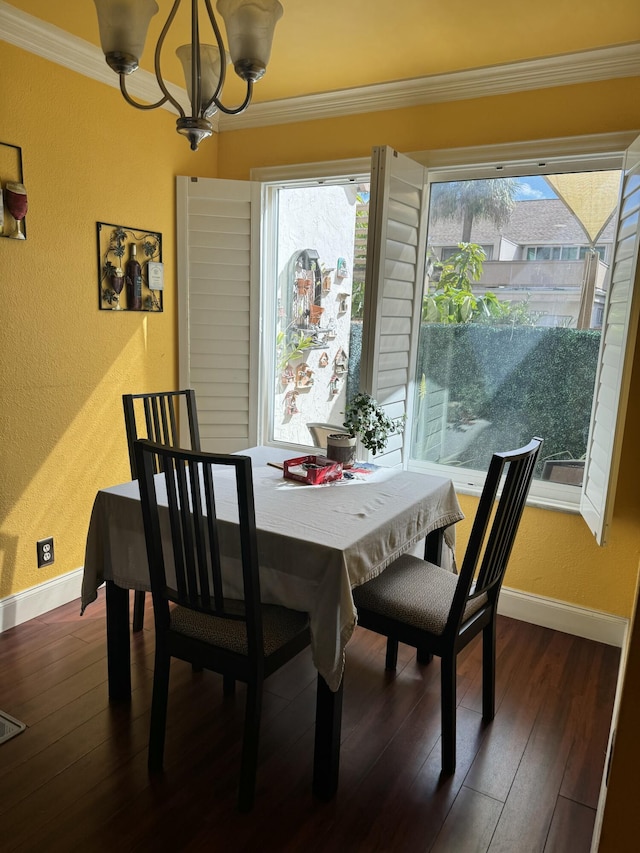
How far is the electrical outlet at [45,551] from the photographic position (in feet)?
9.04

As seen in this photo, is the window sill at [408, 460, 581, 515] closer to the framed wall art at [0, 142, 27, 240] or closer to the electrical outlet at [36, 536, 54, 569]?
the electrical outlet at [36, 536, 54, 569]

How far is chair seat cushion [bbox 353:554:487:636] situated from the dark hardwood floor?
1.55 ft

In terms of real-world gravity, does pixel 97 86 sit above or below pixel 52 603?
above

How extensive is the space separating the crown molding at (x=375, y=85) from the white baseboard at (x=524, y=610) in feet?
7.58

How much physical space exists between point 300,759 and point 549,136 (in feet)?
8.78

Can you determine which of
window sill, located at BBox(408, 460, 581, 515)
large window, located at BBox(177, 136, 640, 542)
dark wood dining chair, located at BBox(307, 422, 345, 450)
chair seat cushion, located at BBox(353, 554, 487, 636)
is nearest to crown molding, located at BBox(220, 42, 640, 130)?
large window, located at BBox(177, 136, 640, 542)

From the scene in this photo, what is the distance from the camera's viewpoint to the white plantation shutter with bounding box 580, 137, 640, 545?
222 centimetres

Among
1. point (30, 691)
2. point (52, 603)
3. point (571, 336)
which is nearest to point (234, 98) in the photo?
point (571, 336)

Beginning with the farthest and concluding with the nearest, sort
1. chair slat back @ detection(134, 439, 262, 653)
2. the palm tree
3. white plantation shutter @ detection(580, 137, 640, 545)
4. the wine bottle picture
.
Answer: the wine bottle picture, the palm tree, white plantation shutter @ detection(580, 137, 640, 545), chair slat back @ detection(134, 439, 262, 653)

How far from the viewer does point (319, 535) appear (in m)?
1.75

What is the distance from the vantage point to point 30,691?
2.21 metres

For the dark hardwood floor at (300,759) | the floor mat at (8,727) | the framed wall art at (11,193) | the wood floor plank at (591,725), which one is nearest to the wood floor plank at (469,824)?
the dark hardwood floor at (300,759)

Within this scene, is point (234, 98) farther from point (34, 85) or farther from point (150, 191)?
point (34, 85)

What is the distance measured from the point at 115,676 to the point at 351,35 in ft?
8.71
